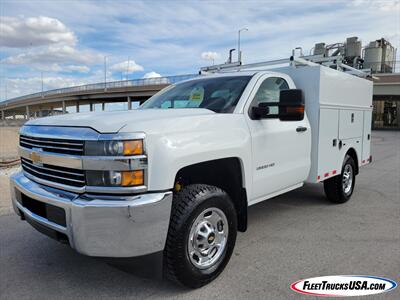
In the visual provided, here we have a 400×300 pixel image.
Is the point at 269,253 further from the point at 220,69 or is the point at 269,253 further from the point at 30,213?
the point at 220,69

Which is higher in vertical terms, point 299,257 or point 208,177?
point 208,177

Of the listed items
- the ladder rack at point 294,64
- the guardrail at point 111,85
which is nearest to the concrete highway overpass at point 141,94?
the guardrail at point 111,85

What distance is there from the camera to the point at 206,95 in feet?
13.2

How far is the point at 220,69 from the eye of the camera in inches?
237

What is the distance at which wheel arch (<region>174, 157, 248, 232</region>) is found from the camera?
3.30 metres

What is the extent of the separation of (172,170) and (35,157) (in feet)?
4.25

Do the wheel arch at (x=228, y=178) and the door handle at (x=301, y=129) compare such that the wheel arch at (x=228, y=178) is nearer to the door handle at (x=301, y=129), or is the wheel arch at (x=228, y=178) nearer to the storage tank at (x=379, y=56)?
the door handle at (x=301, y=129)

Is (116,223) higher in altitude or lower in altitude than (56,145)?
lower

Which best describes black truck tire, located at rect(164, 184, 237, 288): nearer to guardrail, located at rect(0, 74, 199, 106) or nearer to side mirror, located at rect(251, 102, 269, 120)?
side mirror, located at rect(251, 102, 269, 120)

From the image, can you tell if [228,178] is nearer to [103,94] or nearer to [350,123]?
[350,123]

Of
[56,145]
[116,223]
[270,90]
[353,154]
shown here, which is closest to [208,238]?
[116,223]

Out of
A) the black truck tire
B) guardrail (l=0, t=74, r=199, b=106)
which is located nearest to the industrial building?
guardrail (l=0, t=74, r=199, b=106)

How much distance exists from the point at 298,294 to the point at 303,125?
226cm

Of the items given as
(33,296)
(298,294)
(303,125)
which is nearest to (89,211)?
(33,296)
